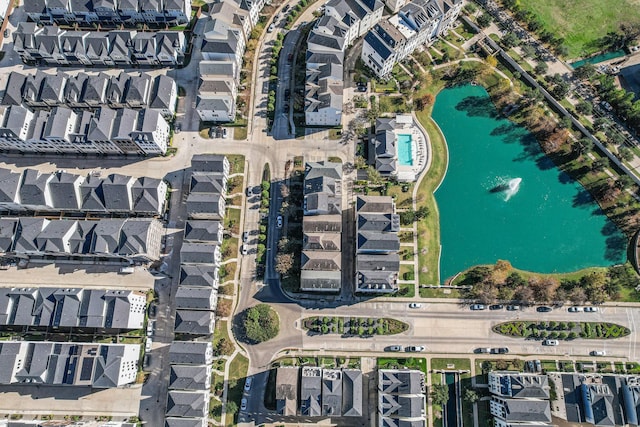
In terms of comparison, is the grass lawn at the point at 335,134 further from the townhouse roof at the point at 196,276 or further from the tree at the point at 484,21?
the tree at the point at 484,21

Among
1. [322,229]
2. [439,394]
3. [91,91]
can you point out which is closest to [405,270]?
[322,229]

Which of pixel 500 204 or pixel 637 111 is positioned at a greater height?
pixel 637 111

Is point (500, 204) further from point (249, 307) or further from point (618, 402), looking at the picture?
point (249, 307)

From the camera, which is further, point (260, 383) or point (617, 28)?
point (617, 28)

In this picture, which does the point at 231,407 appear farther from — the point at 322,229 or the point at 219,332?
the point at 322,229

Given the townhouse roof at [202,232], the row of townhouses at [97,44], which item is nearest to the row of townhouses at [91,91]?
the row of townhouses at [97,44]

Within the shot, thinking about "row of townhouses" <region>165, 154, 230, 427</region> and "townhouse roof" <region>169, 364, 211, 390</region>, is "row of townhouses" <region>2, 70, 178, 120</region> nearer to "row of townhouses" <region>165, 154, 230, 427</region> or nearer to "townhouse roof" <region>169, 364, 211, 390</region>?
"row of townhouses" <region>165, 154, 230, 427</region>

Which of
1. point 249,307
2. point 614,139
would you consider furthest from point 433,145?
point 249,307
